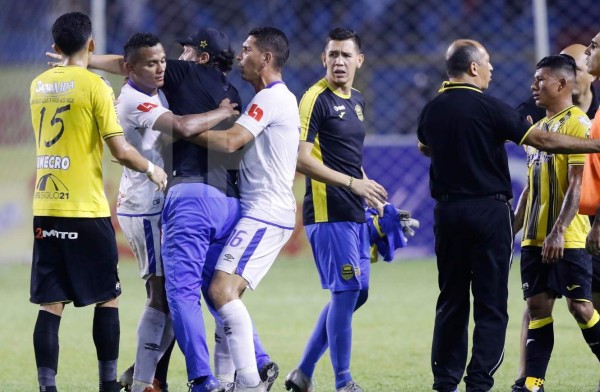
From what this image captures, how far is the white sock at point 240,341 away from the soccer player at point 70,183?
2.35 ft

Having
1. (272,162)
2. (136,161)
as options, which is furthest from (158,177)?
(272,162)

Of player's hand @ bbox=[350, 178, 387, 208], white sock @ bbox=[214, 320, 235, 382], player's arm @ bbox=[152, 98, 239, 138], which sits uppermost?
player's arm @ bbox=[152, 98, 239, 138]

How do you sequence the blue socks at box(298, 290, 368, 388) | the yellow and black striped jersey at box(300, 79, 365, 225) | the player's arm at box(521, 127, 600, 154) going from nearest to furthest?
1. the player's arm at box(521, 127, 600, 154)
2. the blue socks at box(298, 290, 368, 388)
3. the yellow and black striped jersey at box(300, 79, 365, 225)

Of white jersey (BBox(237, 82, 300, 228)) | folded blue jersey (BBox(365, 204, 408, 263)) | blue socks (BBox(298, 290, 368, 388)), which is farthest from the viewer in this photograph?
folded blue jersey (BBox(365, 204, 408, 263))

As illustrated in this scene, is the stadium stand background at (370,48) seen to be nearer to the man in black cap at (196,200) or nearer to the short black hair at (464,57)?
the man in black cap at (196,200)

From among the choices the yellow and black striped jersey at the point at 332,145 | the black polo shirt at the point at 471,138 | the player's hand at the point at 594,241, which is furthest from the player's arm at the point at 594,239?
the yellow and black striped jersey at the point at 332,145

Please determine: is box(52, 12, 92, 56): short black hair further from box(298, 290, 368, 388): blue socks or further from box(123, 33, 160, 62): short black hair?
box(298, 290, 368, 388): blue socks

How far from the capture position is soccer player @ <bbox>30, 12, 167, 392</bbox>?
593 centimetres

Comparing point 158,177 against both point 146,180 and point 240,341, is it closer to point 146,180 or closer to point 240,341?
point 146,180

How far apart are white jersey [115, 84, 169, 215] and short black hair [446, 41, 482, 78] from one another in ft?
5.72

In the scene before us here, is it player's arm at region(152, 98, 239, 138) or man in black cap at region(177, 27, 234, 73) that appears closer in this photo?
player's arm at region(152, 98, 239, 138)

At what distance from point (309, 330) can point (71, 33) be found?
14.0 feet

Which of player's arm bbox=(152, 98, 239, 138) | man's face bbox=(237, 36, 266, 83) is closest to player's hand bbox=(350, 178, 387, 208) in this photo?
man's face bbox=(237, 36, 266, 83)

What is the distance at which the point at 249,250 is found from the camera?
6199mm
